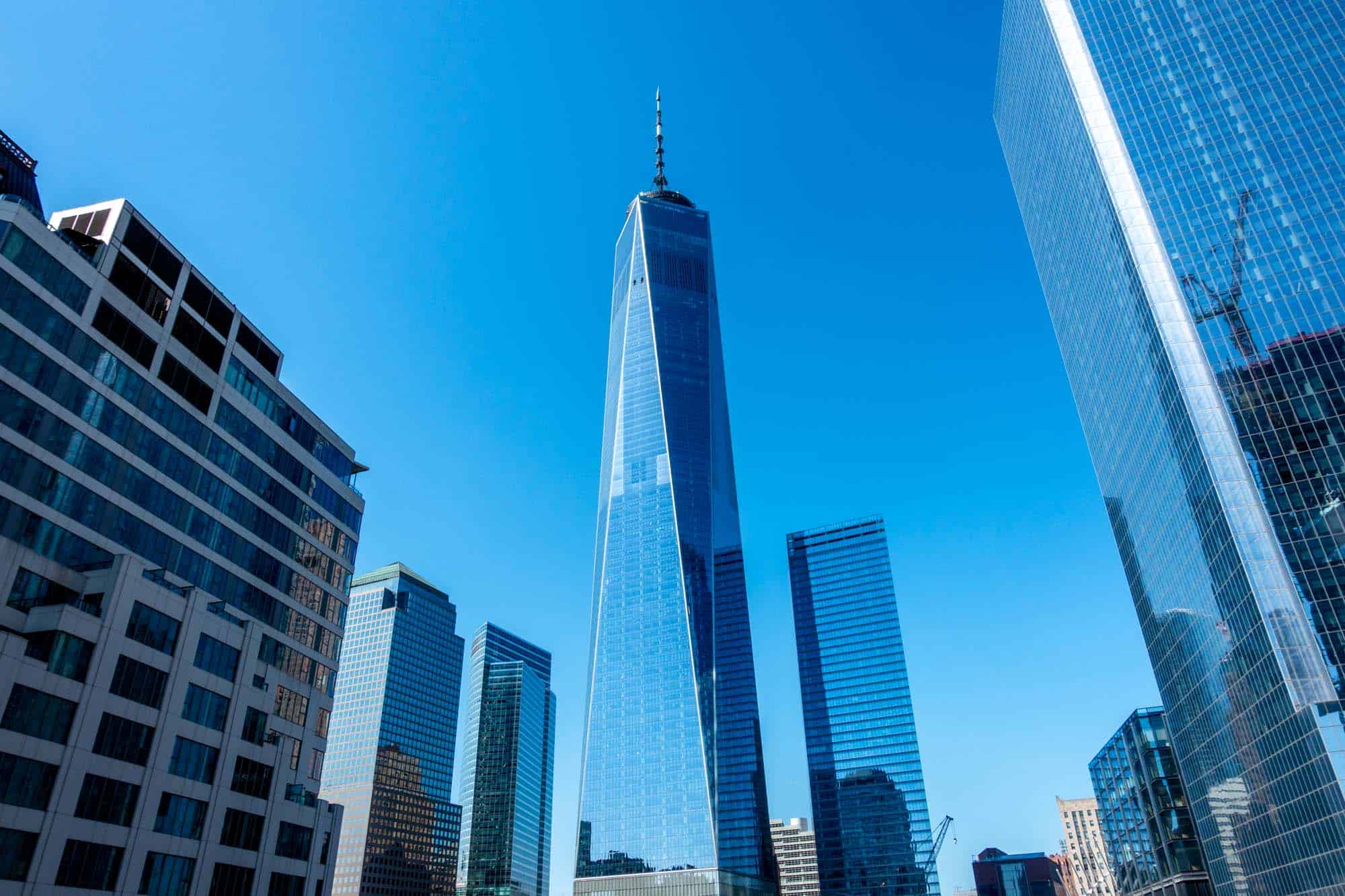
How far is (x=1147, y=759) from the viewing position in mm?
149125

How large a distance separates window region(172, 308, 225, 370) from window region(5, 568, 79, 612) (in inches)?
889

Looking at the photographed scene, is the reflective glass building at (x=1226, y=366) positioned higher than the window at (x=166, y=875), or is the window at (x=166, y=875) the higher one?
the reflective glass building at (x=1226, y=366)

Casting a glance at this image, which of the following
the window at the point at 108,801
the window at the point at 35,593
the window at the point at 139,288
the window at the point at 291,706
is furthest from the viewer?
the window at the point at 291,706

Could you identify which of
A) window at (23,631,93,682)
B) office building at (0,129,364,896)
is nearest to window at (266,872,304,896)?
office building at (0,129,364,896)

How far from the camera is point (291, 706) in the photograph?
7806 cm

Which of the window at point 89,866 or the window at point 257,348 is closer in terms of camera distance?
the window at point 89,866

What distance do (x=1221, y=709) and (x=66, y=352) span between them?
125m

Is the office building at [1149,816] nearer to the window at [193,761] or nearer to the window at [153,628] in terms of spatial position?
the window at [193,761]

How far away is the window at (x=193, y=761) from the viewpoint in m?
62.8

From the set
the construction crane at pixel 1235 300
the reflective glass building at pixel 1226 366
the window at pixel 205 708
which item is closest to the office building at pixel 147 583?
the window at pixel 205 708

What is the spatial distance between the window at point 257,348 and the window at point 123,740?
113ft

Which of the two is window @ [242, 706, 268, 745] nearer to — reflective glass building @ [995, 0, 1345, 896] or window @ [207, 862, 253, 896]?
window @ [207, 862, 253, 896]

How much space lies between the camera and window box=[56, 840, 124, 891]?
174 ft

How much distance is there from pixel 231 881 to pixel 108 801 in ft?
46.1
